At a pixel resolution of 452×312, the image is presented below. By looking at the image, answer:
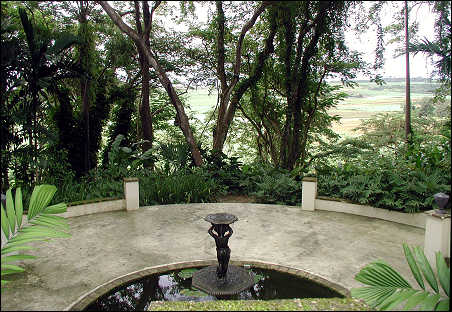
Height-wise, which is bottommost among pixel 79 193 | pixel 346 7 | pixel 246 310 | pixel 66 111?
pixel 246 310

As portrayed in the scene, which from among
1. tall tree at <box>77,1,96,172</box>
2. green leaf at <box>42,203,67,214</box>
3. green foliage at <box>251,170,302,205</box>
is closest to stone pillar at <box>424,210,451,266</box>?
green foliage at <box>251,170,302,205</box>

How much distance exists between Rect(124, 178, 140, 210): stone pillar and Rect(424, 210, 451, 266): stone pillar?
4698 millimetres

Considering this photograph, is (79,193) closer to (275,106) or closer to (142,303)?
(142,303)

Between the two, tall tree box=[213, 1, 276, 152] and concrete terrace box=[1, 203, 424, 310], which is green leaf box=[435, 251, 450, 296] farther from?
tall tree box=[213, 1, 276, 152]

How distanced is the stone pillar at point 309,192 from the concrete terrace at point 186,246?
0.15 metres

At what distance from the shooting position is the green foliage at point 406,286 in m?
2.71

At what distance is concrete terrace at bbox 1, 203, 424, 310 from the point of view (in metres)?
3.63

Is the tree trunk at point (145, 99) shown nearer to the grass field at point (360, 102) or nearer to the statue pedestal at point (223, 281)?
the grass field at point (360, 102)

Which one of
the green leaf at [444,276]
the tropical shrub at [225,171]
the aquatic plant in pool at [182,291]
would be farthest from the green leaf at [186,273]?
the tropical shrub at [225,171]

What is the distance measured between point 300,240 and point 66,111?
6.66 m

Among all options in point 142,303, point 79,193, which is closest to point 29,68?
point 79,193

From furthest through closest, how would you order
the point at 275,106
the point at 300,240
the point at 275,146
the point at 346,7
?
the point at 275,146 → the point at 275,106 → the point at 346,7 → the point at 300,240

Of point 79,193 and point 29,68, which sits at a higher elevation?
point 29,68

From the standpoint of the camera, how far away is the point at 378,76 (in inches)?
383
